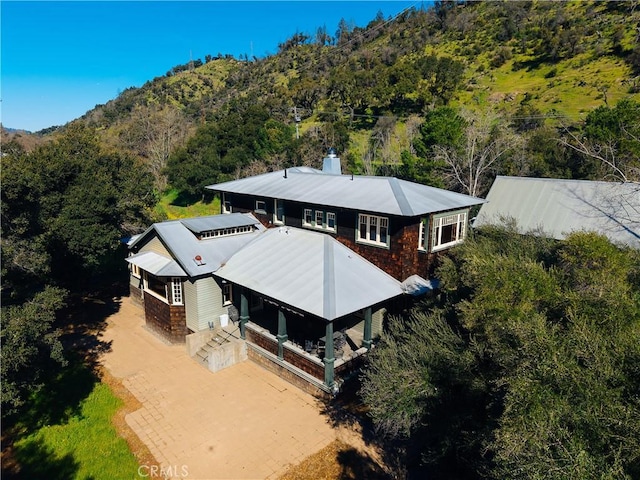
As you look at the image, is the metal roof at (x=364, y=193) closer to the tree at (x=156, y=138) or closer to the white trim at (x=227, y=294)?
the white trim at (x=227, y=294)

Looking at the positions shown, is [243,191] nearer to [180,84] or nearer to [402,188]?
[402,188]

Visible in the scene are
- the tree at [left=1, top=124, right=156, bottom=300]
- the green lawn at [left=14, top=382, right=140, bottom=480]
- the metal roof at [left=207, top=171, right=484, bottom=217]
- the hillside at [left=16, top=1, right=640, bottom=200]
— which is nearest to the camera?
the green lawn at [left=14, top=382, right=140, bottom=480]

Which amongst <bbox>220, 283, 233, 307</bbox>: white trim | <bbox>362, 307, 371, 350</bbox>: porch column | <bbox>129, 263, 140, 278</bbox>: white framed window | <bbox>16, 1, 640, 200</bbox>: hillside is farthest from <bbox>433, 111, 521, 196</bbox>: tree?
<bbox>129, 263, 140, 278</bbox>: white framed window

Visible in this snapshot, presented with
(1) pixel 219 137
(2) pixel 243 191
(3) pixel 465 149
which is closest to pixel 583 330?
(2) pixel 243 191

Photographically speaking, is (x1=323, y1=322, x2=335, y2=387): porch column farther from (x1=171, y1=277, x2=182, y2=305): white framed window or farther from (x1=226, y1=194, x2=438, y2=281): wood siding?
(x1=171, y1=277, x2=182, y2=305): white framed window

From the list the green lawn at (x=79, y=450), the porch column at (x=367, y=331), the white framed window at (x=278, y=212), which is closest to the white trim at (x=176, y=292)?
the green lawn at (x=79, y=450)

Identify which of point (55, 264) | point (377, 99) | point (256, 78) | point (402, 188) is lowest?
point (55, 264)

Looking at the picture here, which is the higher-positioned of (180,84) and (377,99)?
(180,84)
